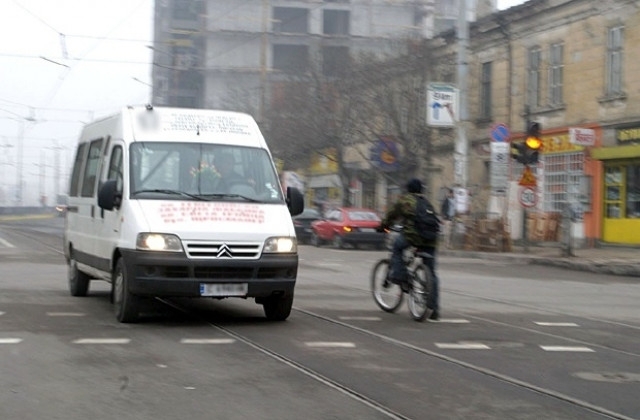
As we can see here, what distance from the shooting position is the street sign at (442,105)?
28047 mm

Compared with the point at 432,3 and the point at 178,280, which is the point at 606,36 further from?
the point at 432,3

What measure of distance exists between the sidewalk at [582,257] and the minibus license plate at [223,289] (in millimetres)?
13073

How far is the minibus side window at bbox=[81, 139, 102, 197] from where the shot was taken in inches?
493

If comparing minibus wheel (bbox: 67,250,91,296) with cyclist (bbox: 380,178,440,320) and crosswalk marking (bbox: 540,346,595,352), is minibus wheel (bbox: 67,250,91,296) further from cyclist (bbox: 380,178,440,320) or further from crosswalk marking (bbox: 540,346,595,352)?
crosswalk marking (bbox: 540,346,595,352)

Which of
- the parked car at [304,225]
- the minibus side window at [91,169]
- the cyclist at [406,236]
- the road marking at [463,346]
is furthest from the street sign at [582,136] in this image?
the road marking at [463,346]

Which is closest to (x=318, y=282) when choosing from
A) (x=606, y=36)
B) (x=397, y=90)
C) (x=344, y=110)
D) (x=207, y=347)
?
(x=207, y=347)

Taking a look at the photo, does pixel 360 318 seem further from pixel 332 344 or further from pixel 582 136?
pixel 582 136

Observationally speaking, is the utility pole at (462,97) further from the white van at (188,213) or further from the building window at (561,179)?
the white van at (188,213)

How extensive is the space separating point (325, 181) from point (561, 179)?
22639mm

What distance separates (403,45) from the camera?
1480 inches

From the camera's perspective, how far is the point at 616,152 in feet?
A: 92.8

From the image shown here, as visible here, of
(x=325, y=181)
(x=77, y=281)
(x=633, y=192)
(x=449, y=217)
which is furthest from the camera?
(x=325, y=181)

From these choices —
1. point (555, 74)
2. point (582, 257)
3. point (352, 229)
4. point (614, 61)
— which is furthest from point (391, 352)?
point (555, 74)

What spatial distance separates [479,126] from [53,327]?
1088 inches
